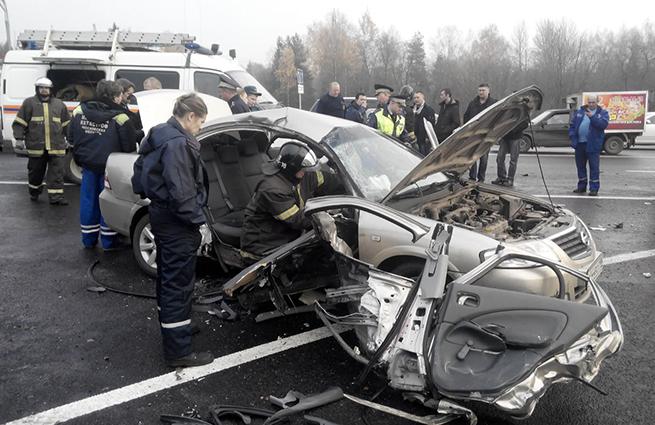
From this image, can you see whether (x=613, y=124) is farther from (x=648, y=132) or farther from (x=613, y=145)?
(x=648, y=132)

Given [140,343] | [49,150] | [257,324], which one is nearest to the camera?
[140,343]

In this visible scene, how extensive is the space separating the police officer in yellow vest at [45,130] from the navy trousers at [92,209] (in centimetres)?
260

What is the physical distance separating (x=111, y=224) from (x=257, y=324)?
2203 mm

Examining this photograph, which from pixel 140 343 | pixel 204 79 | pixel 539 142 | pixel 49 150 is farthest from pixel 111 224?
pixel 539 142

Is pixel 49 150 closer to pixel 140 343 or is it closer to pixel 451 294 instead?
pixel 140 343

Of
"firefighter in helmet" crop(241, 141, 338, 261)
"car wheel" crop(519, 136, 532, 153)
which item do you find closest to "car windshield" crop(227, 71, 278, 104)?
"firefighter in helmet" crop(241, 141, 338, 261)

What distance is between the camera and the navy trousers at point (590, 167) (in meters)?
9.48

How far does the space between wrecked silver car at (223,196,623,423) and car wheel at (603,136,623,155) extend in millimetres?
16297

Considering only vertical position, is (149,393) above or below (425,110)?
below

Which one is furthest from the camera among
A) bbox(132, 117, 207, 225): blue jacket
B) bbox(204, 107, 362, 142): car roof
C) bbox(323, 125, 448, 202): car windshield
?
bbox(204, 107, 362, 142): car roof

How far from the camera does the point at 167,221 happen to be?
3.40 m

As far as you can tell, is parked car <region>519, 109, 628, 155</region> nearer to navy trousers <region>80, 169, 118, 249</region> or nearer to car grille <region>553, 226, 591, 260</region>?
car grille <region>553, 226, 591, 260</region>

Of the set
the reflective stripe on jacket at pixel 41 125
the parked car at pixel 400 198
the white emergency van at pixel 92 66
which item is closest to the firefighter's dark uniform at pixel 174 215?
the parked car at pixel 400 198

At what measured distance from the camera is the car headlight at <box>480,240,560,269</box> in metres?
3.15
